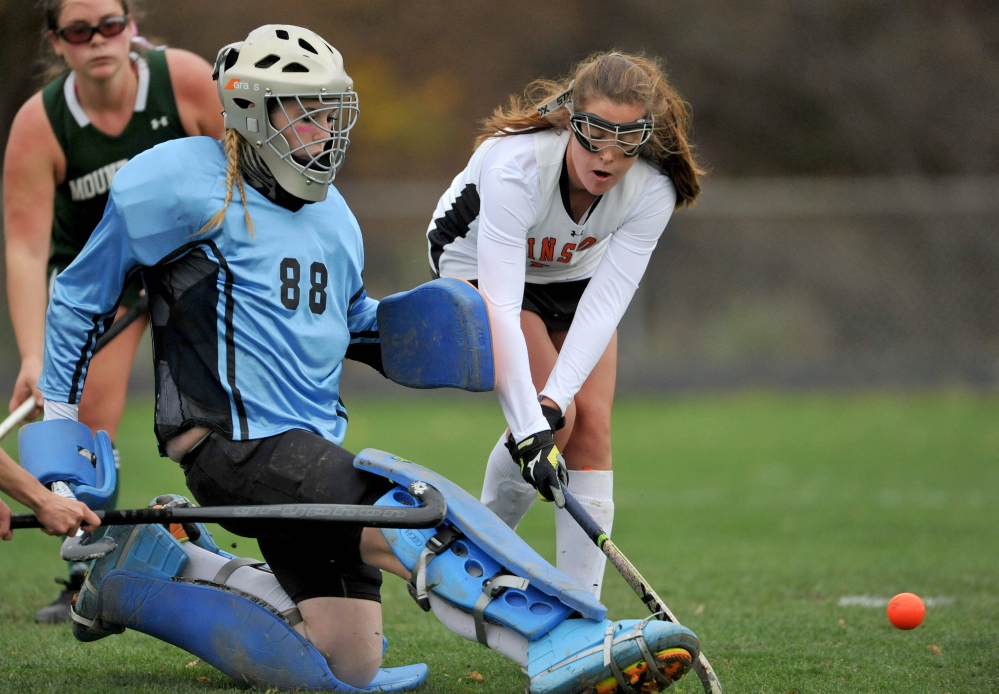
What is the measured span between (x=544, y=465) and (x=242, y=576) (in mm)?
936

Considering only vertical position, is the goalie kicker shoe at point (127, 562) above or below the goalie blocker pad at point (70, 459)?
below

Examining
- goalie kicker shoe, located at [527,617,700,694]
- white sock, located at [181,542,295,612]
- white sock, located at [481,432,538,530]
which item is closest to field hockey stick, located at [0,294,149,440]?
white sock, located at [181,542,295,612]

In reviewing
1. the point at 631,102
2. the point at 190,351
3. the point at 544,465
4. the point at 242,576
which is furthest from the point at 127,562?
the point at 631,102

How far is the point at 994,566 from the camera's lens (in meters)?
5.12

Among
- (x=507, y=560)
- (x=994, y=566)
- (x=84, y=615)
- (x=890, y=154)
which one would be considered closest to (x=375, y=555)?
(x=507, y=560)

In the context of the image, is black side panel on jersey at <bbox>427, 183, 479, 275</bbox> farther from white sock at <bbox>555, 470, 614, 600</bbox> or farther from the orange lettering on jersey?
white sock at <bbox>555, 470, 614, 600</bbox>

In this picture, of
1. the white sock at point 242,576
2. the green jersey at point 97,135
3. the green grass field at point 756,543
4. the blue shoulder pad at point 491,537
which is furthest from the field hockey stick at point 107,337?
the blue shoulder pad at point 491,537

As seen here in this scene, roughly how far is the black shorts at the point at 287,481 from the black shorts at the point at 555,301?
124 centimetres

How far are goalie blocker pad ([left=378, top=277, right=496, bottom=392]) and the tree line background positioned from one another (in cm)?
904

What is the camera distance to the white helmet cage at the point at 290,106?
3.05m

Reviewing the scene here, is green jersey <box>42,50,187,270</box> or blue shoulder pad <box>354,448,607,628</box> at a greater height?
green jersey <box>42,50,187,270</box>

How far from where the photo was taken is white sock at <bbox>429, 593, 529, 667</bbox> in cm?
268

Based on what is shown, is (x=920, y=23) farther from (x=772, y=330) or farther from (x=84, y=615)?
(x=84, y=615)

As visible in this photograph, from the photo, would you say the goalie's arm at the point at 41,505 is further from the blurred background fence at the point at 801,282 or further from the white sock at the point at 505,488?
the blurred background fence at the point at 801,282
